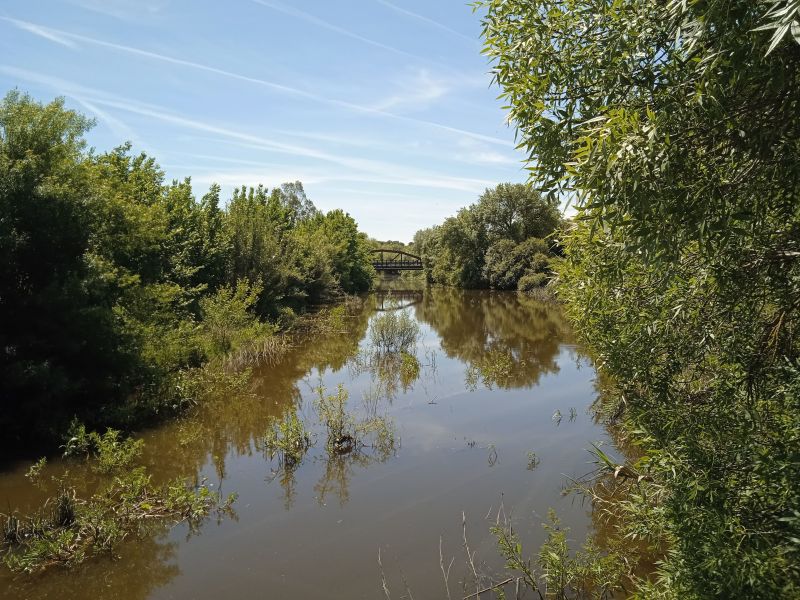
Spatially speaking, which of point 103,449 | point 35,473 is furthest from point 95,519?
point 35,473

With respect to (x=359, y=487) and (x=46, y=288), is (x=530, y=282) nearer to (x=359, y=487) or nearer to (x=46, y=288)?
(x=359, y=487)

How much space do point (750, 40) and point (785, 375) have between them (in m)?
2.25

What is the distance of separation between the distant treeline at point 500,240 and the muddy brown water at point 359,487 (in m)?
27.7

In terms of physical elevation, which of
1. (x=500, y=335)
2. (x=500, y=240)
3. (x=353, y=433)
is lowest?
(x=353, y=433)

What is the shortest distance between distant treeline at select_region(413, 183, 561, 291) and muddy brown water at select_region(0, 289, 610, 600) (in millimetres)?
27737

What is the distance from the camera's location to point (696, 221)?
11.4 feet

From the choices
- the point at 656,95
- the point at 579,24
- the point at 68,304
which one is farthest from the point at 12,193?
the point at 656,95

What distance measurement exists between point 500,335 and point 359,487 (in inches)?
581

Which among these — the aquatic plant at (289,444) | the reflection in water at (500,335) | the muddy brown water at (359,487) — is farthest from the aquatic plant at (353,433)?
the reflection in water at (500,335)

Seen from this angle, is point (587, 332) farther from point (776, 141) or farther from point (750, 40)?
point (750, 40)

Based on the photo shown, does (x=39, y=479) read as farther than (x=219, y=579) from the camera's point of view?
Yes

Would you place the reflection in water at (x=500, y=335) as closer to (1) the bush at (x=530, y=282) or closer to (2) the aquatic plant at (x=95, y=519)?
(1) the bush at (x=530, y=282)

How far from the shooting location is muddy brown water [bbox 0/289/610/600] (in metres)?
5.68

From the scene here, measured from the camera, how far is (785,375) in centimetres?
387
